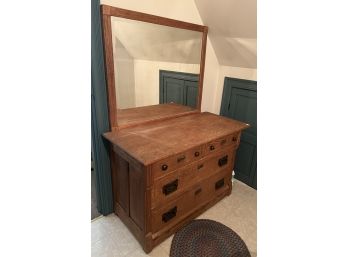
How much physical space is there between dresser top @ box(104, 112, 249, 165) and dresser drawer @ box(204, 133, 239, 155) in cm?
7

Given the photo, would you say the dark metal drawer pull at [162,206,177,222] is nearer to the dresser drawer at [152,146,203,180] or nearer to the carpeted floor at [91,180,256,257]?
the carpeted floor at [91,180,256,257]

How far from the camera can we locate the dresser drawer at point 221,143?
1.70 metres

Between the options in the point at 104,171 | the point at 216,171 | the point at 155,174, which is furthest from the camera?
the point at 216,171

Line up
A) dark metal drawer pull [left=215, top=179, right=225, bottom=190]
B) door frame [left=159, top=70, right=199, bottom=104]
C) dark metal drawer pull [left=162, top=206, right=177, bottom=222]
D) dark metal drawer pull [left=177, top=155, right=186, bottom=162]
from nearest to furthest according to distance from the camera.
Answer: dark metal drawer pull [left=177, top=155, right=186, bottom=162], dark metal drawer pull [left=162, top=206, right=177, bottom=222], door frame [left=159, top=70, right=199, bottom=104], dark metal drawer pull [left=215, top=179, right=225, bottom=190]

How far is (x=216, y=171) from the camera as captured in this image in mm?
1919

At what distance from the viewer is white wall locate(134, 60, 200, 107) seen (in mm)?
1721

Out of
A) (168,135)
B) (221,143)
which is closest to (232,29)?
(221,143)

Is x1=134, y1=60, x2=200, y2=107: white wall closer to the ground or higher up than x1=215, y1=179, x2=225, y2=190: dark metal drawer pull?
higher up

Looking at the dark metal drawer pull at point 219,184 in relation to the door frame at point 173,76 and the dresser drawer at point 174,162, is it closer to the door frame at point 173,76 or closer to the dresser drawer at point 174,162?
the dresser drawer at point 174,162

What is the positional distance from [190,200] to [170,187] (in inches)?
14.2

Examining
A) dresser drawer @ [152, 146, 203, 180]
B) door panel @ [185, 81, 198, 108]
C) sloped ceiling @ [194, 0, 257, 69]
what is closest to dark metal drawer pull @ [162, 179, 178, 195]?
dresser drawer @ [152, 146, 203, 180]
